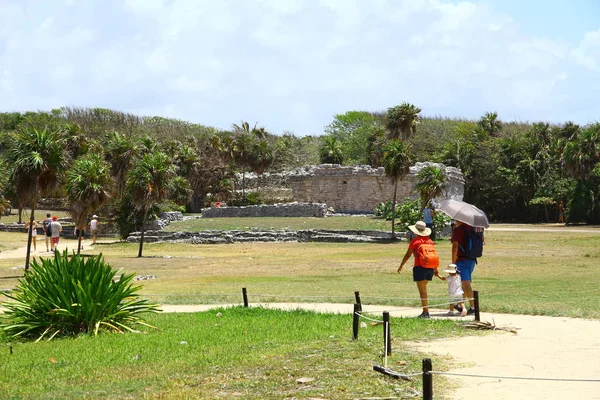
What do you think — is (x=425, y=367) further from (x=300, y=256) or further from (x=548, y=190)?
(x=548, y=190)

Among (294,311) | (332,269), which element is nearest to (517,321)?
(294,311)

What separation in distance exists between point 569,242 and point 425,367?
30945mm

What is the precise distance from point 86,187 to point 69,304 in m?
20.1

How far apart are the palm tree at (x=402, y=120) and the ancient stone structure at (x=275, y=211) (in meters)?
7.99

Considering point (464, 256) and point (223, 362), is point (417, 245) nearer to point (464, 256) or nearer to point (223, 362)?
point (464, 256)

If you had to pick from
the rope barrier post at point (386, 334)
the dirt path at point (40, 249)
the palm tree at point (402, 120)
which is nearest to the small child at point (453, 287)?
the rope barrier post at point (386, 334)

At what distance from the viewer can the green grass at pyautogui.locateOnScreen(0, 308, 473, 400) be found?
7.73 metres

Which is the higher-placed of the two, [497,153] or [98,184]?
[497,153]

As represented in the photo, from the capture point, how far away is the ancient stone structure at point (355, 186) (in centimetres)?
5231

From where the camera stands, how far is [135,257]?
3275 cm

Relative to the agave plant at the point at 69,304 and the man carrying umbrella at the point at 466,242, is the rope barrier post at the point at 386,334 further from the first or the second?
the agave plant at the point at 69,304

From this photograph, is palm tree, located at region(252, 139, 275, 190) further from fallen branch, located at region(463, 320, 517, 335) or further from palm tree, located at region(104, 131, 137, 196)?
fallen branch, located at region(463, 320, 517, 335)

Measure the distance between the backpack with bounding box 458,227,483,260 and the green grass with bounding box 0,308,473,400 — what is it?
5.08 feet

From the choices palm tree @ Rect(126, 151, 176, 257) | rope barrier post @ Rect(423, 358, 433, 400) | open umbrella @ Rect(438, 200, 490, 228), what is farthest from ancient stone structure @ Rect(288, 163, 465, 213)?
rope barrier post @ Rect(423, 358, 433, 400)
